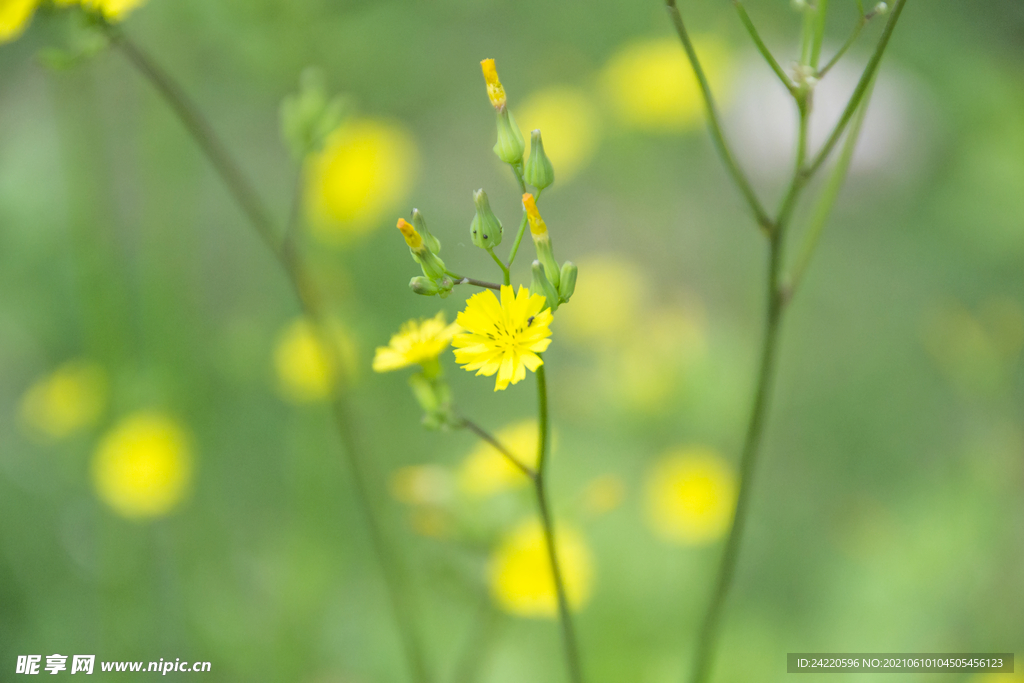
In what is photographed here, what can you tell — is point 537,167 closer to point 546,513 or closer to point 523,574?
point 546,513

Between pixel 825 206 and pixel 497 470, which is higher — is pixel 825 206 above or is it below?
above

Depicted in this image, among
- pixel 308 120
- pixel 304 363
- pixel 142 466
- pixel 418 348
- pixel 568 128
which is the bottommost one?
pixel 142 466

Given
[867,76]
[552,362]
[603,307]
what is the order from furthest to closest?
[552,362], [603,307], [867,76]

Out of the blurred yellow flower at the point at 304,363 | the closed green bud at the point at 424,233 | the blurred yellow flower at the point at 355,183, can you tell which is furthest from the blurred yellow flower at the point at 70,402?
the closed green bud at the point at 424,233

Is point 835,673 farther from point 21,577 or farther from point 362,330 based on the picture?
point 21,577

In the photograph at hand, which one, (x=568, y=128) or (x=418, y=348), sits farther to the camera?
(x=568, y=128)

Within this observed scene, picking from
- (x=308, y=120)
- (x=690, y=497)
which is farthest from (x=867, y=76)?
(x=690, y=497)

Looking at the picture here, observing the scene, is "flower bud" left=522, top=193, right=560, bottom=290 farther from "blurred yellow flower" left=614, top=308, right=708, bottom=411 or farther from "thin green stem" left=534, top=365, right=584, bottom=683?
"blurred yellow flower" left=614, top=308, right=708, bottom=411

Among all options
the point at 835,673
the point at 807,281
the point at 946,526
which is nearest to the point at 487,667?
the point at 835,673
